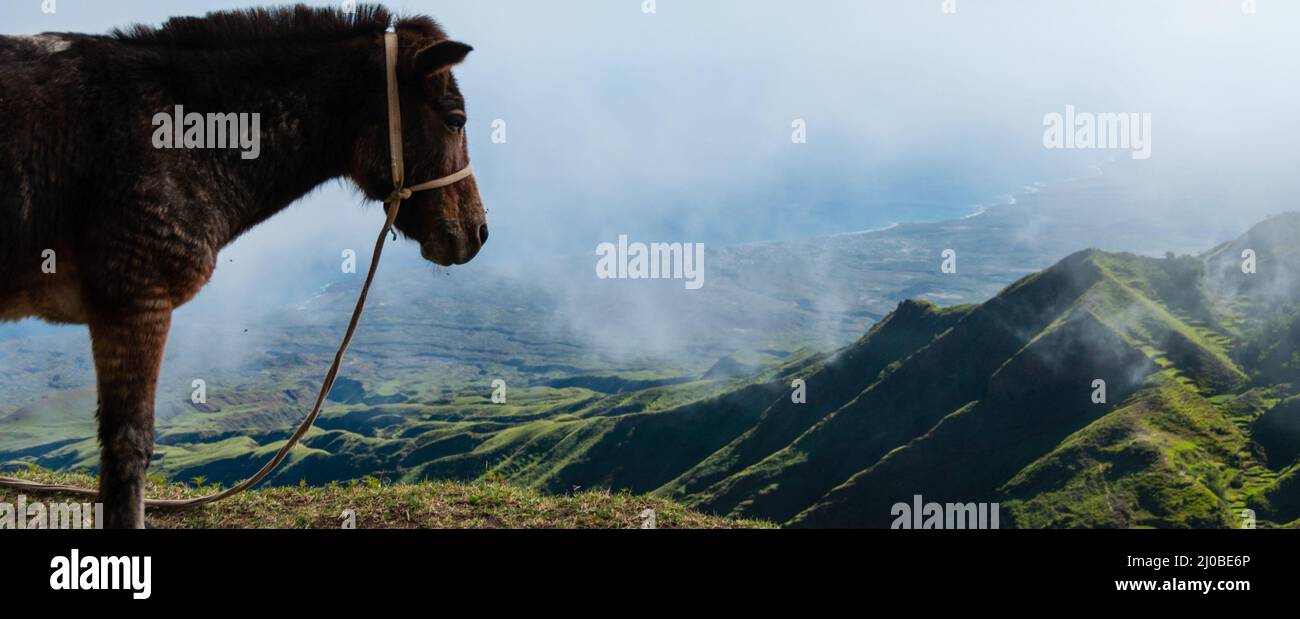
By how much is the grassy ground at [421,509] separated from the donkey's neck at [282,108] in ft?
13.8

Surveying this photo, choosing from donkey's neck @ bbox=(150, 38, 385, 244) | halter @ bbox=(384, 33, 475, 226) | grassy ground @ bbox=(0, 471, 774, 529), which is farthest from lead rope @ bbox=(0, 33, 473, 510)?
grassy ground @ bbox=(0, 471, 774, 529)

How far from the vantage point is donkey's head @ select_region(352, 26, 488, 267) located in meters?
8.36

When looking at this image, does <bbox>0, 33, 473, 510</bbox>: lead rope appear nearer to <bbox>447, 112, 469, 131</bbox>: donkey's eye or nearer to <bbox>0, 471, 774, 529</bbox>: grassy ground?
<bbox>447, 112, 469, 131</bbox>: donkey's eye

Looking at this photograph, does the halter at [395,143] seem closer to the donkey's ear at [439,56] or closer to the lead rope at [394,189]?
the lead rope at [394,189]

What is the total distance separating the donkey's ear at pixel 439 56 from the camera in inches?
321

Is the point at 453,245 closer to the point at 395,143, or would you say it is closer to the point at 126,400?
the point at 395,143

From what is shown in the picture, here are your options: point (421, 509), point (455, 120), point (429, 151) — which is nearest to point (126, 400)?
point (429, 151)

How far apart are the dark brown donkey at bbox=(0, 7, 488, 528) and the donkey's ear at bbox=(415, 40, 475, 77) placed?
15 mm

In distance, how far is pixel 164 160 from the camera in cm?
→ 742

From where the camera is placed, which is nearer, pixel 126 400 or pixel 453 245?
pixel 126 400

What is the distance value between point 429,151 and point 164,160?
6.89 ft

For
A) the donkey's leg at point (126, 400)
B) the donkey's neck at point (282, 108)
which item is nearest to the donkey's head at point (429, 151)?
the donkey's neck at point (282, 108)

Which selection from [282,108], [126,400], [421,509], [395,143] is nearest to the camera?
[126,400]

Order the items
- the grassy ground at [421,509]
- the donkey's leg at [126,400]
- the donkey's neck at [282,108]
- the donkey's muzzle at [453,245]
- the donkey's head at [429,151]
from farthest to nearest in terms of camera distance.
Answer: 1. the grassy ground at [421,509]
2. the donkey's muzzle at [453,245]
3. the donkey's head at [429,151]
4. the donkey's neck at [282,108]
5. the donkey's leg at [126,400]
